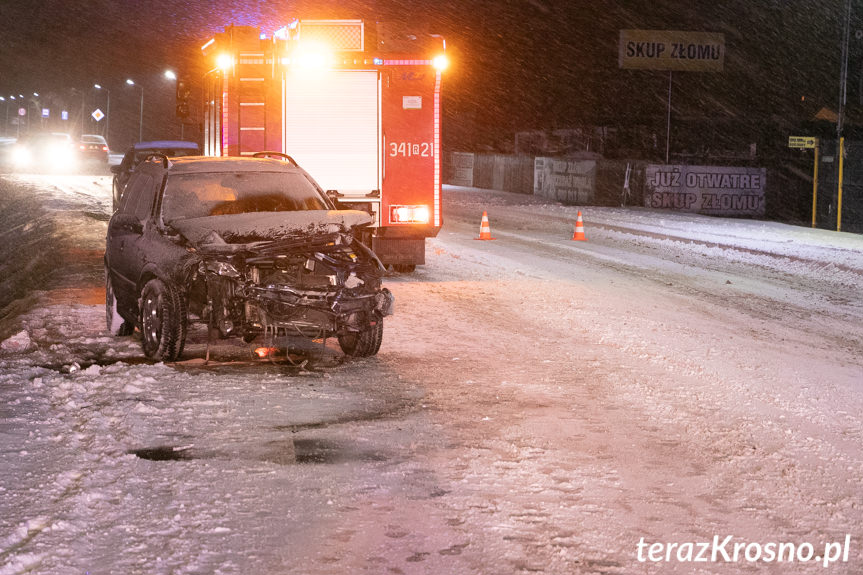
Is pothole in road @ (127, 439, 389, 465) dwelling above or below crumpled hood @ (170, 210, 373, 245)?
below

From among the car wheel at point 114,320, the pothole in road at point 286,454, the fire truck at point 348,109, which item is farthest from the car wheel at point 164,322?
the fire truck at point 348,109

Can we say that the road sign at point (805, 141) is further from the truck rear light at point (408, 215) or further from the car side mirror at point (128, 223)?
the car side mirror at point (128, 223)

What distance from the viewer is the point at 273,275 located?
29.5ft

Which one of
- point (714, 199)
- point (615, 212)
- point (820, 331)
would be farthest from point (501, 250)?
point (714, 199)

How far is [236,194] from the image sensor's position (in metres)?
10.2

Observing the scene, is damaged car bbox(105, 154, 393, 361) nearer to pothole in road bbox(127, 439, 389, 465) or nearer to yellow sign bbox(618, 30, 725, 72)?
pothole in road bbox(127, 439, 389, 465)

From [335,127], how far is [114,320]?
200 inches

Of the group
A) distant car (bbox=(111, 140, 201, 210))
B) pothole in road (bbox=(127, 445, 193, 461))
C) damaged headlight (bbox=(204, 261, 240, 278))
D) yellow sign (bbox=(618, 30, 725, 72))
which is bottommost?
pothole in road (bbox=(127, 445, 193, 461))

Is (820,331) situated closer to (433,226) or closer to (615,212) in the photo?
(433,226)

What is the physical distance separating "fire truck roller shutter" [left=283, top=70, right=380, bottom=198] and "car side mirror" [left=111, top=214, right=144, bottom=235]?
163 inches

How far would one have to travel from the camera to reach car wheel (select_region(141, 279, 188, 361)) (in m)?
9.02

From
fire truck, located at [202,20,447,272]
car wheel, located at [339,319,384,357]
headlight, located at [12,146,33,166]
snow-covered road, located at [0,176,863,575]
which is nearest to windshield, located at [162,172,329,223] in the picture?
snow-covered road, located at [0,176,863,575]

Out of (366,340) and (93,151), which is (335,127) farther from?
(93,151)

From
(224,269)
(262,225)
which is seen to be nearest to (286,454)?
(224,269)
